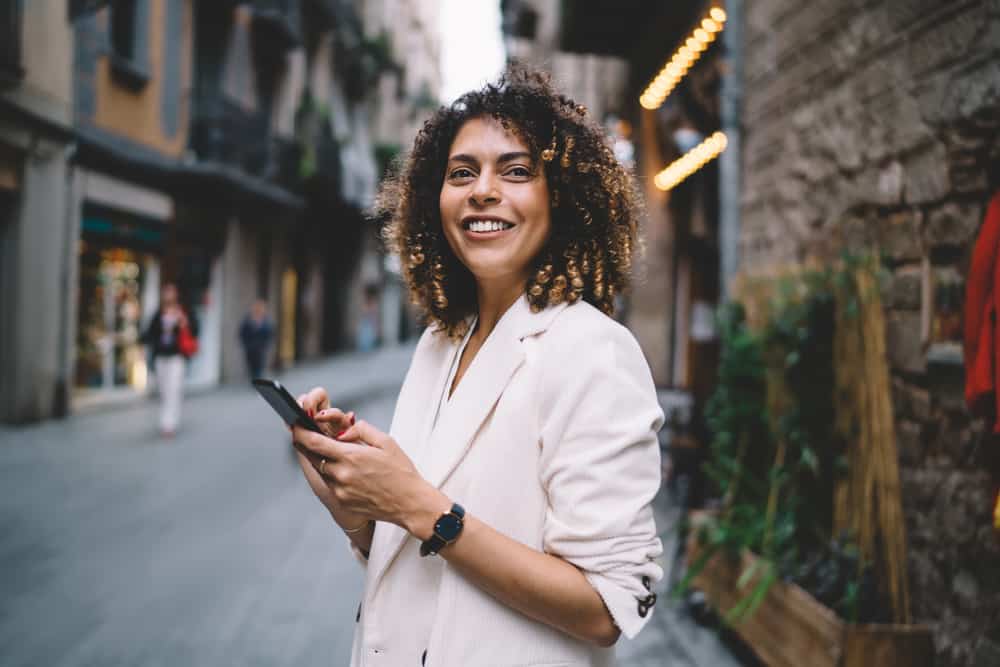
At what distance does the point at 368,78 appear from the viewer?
89.9 ft

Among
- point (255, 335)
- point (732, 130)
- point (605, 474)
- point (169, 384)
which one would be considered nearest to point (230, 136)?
point (255, 335)

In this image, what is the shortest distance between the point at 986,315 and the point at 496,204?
1563mm

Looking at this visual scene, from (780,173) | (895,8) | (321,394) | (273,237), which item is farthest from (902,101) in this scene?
(273,237)

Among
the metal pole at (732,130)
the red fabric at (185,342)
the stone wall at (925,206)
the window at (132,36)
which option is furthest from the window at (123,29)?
the stone wall at (925,206)

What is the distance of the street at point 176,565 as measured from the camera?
3992 mm

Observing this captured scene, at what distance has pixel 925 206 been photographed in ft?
12.1

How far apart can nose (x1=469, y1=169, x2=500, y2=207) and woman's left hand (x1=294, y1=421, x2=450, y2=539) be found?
45 cm

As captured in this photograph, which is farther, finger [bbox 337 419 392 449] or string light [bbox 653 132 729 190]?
string light [bbox 653 132 729 190]

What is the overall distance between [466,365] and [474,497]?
0.34m

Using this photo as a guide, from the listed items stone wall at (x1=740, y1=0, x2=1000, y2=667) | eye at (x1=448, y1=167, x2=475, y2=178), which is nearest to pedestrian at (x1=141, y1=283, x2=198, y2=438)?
stone wall at (x1=740, y1=0, x2=1000, y2=667)

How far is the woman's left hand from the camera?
1.29 m

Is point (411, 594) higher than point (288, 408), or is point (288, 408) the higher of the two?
point (288, 408)

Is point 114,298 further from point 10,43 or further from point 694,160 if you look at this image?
point 694,160

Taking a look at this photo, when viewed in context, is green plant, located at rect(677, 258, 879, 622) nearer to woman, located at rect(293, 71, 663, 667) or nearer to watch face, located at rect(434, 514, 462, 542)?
woman, located at rect(293, 71, 663, 667)
